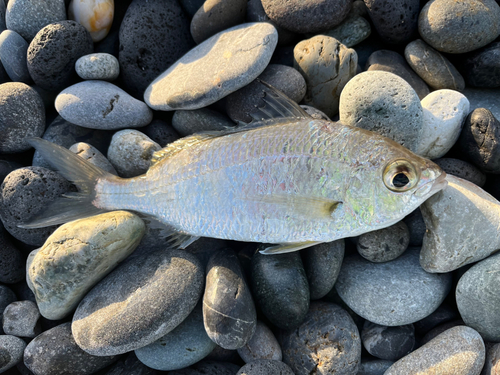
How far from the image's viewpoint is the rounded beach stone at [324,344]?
9.39 ft

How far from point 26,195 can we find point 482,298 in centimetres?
399

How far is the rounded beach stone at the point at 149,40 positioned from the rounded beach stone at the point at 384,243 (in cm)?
232

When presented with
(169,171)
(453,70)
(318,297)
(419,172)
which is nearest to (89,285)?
(169,171)

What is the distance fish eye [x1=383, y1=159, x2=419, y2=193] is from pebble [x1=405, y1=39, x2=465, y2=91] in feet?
4.84

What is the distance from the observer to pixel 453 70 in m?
3.40

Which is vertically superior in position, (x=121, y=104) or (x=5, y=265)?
(x=121, y=104)

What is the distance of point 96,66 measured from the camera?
130 inches

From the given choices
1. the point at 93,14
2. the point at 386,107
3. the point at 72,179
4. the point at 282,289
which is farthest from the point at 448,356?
the point at 93,14

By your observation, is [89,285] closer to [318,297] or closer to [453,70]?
[318,297]

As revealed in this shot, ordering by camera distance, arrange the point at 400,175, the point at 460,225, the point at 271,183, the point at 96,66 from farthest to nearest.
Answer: the point at 96,66 < the point at 460,225 < the point at 271,183 < the point at 400,175

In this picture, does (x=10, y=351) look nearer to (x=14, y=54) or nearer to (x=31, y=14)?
(x=14, y=54)

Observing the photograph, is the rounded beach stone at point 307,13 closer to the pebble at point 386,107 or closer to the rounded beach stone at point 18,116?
the pebble at point 386,107

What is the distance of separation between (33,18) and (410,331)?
15.5ft

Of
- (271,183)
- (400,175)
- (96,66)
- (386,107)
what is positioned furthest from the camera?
(96,66)
